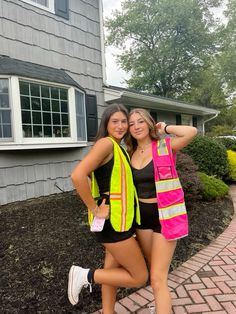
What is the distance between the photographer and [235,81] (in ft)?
76.2

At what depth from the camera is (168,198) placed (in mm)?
1829

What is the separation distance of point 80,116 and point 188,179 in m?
2.92

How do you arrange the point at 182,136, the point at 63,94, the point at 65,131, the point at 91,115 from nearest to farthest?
the point at 182,136
the point at 63,94
the point at 65,131
the point at 91,115

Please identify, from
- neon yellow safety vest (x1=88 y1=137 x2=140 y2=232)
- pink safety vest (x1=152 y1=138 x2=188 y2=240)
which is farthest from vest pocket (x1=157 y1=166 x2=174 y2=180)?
neon yellow safety vest (x1=88 y1=137 x2=140 y2=232)

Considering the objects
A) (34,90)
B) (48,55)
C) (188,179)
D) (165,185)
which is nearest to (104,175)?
(165,185)

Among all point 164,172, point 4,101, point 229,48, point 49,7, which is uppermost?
point 229,48

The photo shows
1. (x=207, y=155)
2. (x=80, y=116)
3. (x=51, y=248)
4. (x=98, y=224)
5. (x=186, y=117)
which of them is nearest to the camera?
(x=98, y=224)

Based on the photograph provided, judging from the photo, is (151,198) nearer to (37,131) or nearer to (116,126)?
(116,126)

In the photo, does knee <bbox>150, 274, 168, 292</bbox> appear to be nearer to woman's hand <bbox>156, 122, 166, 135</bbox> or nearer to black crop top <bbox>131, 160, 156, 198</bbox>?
black crop top <bbox>131, 160, 156, 198</bbox>

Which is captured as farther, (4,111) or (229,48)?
(229,48)

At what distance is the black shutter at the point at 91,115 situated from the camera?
6.94 meters

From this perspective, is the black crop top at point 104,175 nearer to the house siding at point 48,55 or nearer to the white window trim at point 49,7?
the house siding at point 48,55

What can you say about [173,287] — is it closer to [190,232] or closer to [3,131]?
[190,232]

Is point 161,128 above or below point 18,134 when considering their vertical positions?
below
